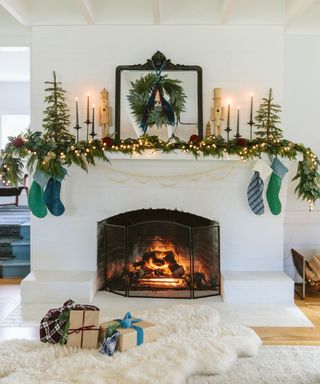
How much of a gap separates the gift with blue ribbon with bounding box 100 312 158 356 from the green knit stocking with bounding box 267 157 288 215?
1660 millimetres

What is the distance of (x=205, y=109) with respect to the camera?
4039 millimetres

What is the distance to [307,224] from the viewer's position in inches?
173

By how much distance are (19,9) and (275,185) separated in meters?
2.72

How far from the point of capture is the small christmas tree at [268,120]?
12.8ft


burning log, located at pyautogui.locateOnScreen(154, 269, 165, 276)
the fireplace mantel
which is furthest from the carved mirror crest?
burning log, located at pyautogui.locateOnScreen(154, 269, 165, 276)

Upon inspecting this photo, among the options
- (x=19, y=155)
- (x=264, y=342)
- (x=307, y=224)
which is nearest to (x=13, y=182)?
(x=19, y=155)

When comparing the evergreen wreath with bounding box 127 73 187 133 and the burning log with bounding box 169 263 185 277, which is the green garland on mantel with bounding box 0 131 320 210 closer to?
the evergreen wreath with bounding box 127 73 187 133

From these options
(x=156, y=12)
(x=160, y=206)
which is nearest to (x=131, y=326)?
(x=160, y=206)

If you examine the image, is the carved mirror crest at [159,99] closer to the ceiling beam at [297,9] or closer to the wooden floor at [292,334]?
the ceiling beam at [297,9]

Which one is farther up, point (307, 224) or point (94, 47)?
point (94, 47)

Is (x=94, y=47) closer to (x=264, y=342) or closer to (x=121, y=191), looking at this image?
(x=121, y=191)

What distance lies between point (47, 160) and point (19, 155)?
0.28 m

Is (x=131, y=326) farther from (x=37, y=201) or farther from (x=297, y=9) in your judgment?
(x=297, y=9)

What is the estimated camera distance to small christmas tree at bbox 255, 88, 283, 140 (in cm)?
389
